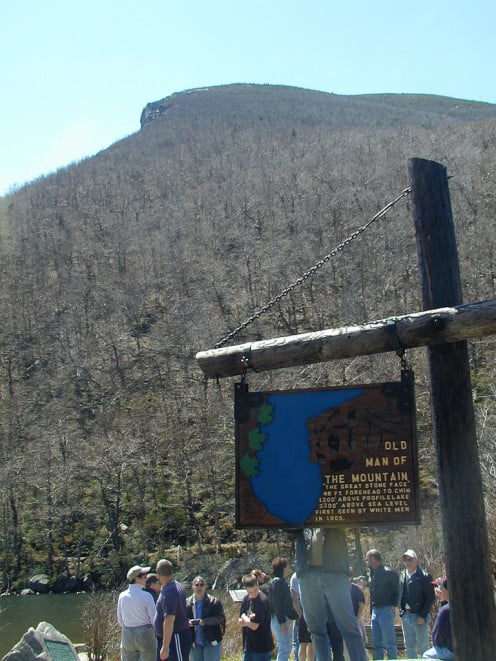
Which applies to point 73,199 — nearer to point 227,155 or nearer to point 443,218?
point 227,155

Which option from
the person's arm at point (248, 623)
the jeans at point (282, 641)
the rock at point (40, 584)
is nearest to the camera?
the person's arm at point (248, 623)

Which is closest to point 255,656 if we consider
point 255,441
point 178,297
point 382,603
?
point 382,603

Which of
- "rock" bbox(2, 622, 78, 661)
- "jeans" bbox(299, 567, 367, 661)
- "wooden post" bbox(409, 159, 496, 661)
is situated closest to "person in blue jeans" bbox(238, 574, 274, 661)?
"jeans" bbox(299, 567, 367, 661)

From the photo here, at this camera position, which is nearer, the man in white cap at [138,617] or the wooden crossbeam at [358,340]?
the wooden crossbeam at [358,340]

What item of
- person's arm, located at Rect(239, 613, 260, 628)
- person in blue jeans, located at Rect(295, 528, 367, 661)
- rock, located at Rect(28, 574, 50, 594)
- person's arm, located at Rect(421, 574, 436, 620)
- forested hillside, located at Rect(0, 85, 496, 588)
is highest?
forested hillside, located at Rect(0, 85, 496, 588)

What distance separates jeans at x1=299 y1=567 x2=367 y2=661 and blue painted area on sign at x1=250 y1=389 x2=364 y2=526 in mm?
1291

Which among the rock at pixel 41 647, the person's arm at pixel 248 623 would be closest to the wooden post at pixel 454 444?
the person's arm at pixel 248 623

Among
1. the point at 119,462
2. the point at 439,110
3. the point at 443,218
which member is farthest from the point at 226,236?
the point at 439,110

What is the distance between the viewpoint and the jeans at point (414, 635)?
361 inches

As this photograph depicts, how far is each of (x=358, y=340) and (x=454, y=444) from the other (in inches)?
36.6

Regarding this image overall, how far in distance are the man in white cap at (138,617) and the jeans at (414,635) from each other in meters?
3.08

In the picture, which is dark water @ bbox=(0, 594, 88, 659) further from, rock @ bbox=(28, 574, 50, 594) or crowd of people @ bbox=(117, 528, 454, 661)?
crowd of people @ bbox=(117, 528, 454, 661)

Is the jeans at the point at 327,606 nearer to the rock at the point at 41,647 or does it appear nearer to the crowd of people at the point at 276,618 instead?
the crowd of people at the point at 276,618

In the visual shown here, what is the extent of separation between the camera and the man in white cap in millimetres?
8422
